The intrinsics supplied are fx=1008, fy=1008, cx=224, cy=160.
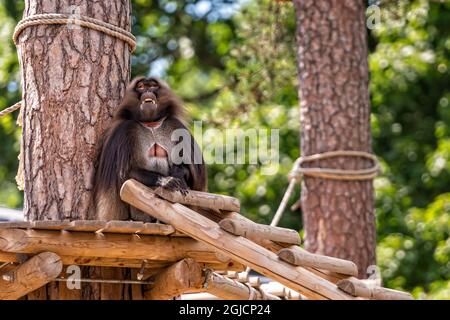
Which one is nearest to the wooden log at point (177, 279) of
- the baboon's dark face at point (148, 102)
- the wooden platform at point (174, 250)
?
the wooden platform at point (174, 250)

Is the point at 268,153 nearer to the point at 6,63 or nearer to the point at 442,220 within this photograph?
the point at 442,220

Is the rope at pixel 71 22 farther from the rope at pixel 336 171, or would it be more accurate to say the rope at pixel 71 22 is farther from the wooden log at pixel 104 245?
the rope at pixel 336 171

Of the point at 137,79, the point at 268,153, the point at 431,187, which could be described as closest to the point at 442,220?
the point at 431,187

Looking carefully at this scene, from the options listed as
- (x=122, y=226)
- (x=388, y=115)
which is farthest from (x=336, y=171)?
(x=388, y=115)

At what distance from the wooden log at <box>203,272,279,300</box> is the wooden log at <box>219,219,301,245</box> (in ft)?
1.96

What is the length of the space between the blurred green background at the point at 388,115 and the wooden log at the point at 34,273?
233 inches

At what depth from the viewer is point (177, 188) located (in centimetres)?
580

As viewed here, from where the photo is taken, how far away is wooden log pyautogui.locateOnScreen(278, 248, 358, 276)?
5.79 m

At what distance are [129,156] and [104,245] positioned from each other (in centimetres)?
87

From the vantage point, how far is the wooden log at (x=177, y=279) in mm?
5734

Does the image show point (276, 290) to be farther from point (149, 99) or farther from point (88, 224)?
point (88, 224)

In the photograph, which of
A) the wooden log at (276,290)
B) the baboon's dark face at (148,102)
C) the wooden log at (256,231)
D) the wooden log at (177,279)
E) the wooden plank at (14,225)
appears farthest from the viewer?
the wooden log at (276,290)

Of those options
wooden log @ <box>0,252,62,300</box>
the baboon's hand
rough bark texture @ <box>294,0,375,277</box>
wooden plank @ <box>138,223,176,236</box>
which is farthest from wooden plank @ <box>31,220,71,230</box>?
rough bark texture @ <box>294,0,375,277</box>

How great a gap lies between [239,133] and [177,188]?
5793 mm
